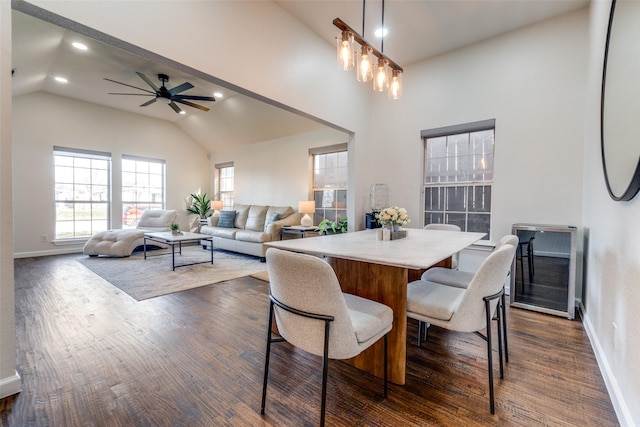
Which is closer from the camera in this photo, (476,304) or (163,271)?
(476,304)

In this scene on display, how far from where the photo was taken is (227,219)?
6699 mm

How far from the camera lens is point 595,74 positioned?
2402 mm

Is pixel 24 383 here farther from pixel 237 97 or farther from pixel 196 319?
pixel 237 97

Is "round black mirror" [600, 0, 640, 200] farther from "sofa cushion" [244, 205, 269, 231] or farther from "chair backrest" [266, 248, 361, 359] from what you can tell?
"sofa cushion" [244, 205, 269, 231]

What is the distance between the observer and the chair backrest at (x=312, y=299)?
115cm

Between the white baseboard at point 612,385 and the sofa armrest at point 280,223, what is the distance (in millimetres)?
4438

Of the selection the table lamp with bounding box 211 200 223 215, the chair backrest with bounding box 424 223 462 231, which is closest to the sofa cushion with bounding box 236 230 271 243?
the table lamp with bounding box 211 200 223 215

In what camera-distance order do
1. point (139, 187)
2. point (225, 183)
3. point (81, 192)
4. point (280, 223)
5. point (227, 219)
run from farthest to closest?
point (225, 183) → point (139, 187) → point (227, 219) → point (81, 192) → point (280, 223)


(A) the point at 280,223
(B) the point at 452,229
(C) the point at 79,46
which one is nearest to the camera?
(B) the point at 452,229

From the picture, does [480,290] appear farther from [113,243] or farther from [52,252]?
[52,252]

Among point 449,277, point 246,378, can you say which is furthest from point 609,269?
point 246,378

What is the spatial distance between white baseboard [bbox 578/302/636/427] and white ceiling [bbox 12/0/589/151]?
10.9ft

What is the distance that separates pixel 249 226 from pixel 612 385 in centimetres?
583

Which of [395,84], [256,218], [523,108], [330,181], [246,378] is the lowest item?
[246,378]
